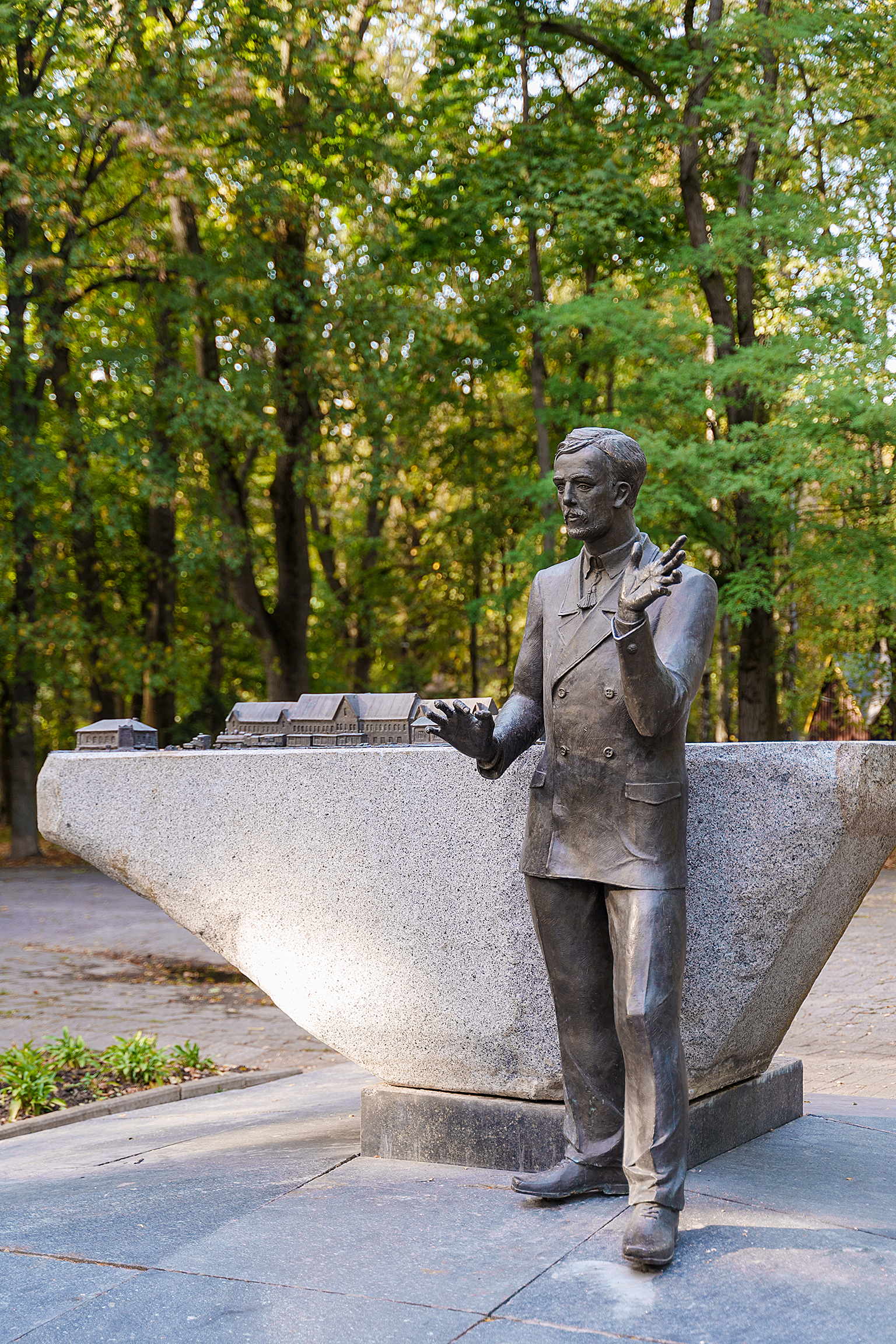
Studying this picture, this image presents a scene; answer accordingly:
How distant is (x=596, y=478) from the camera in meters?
3.39

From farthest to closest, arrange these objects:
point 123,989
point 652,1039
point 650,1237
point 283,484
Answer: point 283,484 < point 123,989 < point 652,1039 < point 650,1237

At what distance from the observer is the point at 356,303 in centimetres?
1591

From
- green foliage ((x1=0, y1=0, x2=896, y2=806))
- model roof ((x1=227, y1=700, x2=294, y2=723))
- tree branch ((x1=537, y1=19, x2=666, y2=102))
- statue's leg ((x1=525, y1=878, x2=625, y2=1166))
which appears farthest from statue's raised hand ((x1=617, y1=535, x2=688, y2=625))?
tree branch ((x1=537, y1=19, x2=666, y2=102))

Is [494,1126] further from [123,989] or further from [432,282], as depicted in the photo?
[432,282]

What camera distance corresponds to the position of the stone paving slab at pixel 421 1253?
288 cm

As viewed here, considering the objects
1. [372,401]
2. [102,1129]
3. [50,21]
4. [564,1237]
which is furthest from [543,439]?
[564,1237]

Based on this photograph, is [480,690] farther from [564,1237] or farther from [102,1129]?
[564,1237]

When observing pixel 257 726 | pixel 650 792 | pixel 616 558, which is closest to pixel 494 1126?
pixel 650 792

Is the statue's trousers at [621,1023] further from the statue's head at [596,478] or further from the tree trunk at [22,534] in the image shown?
the tree trunk at [22,534]

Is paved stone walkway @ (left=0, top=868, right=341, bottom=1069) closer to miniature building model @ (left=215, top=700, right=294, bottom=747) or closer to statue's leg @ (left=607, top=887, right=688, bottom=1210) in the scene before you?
miniature building model @ (left=215, top=700, right=294, bottom=747)

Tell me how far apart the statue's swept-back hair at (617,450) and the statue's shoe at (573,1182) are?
1925mm

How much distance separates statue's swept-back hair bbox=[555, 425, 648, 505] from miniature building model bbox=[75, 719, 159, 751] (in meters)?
2.54

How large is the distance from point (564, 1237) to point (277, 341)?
14371mm

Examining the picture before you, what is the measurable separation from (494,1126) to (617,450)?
219 centimetres
